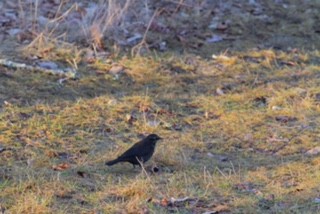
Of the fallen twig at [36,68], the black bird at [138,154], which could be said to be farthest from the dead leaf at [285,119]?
the fallen twig at [36,68]

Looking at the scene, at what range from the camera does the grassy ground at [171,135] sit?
4.71 meters

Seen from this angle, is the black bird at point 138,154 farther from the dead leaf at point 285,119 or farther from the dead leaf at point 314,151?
the dead leaf at point 285,119

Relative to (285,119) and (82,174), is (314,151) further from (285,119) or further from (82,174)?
(82,174)

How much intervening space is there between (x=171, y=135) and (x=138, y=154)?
3.28 ft

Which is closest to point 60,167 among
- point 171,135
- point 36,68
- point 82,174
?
point 82,174

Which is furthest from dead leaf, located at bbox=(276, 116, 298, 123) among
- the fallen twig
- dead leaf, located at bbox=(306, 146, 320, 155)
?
the fallen twig

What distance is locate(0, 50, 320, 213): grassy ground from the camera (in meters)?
4.71

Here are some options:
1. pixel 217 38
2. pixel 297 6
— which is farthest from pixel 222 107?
pixel 297 6

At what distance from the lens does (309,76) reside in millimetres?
8273

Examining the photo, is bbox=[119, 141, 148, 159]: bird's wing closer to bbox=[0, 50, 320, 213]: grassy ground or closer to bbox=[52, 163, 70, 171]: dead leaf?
bbox=[0, 50, 320, 213]: grassy ground

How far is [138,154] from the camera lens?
5.39 m

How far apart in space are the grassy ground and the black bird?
85 millimetres

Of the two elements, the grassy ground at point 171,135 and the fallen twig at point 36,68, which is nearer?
the grassy ground at point 171,135

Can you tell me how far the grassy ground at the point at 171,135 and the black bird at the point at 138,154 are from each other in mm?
85
